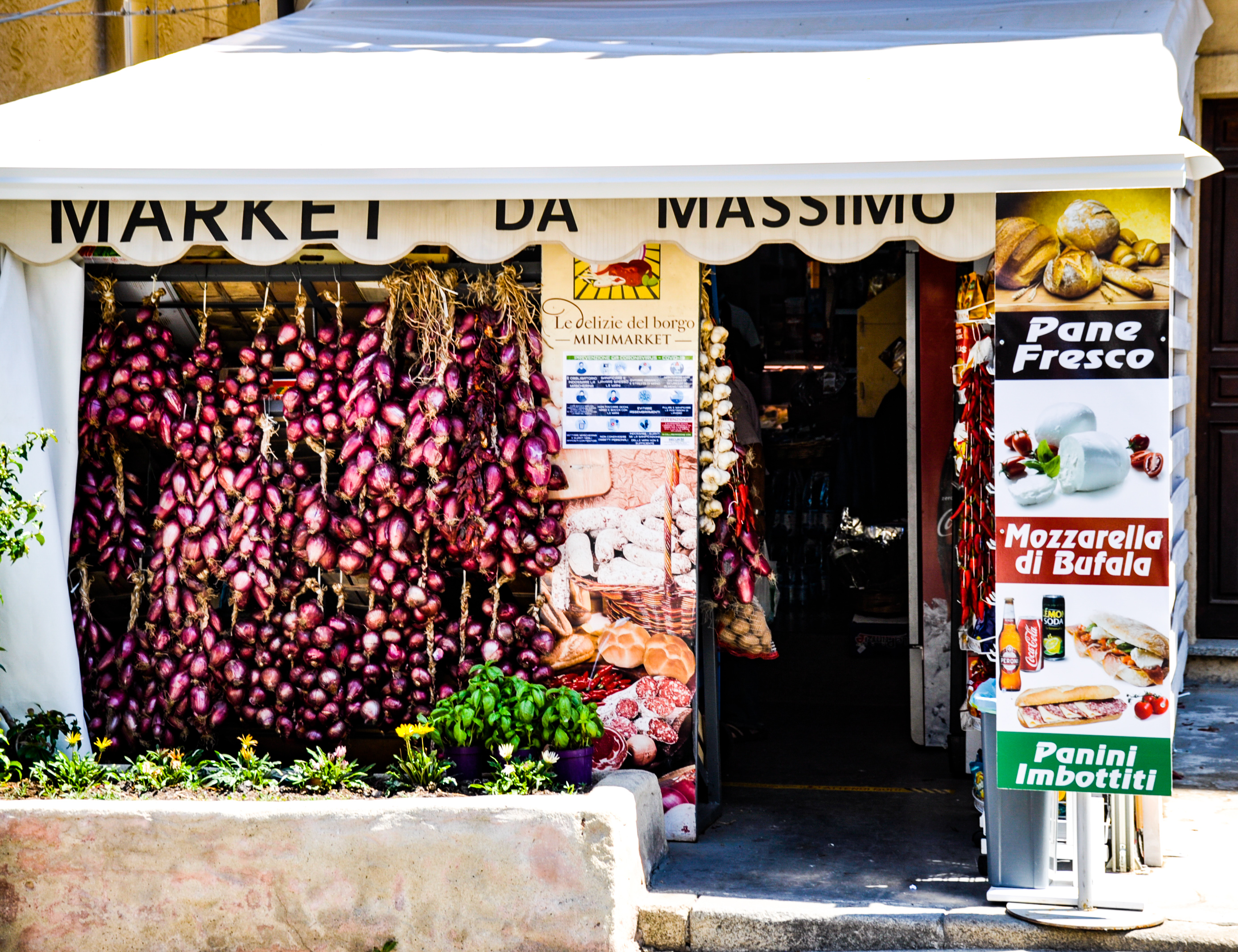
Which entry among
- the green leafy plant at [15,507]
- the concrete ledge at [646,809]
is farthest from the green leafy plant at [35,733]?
the concrete ledge at [646,809]

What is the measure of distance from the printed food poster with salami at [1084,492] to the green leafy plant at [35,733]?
3656 mm

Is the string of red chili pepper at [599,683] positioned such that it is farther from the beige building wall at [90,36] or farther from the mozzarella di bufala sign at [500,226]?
the beige building wall at [90,36]

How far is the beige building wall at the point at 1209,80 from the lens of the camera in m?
6.67

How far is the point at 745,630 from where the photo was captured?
5637 millimetres

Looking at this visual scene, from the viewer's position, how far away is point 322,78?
5340 mm

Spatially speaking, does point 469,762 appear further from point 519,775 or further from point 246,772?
point 246,772

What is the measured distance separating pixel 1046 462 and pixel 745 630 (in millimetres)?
1888

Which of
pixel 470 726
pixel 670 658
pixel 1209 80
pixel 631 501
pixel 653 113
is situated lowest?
pixel 470 726

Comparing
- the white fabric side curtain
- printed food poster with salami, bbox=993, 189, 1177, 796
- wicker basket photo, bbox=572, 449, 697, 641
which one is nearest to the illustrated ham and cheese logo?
printed food poster with salami, bbox=993, 189, 1177, 796

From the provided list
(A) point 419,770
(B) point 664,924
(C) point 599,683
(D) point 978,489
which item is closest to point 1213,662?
(D) point 978,489

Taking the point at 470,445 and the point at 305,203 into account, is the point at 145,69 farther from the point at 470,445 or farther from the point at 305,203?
the point at 470,445

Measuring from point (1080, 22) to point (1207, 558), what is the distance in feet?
10.5

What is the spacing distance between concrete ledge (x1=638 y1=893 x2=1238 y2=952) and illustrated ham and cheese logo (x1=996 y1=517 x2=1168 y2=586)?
1161 mm

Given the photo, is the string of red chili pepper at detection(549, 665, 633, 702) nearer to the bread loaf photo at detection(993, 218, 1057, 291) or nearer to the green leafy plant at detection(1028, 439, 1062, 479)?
the green leafy plant at detection(1028, 439, 1062, 479)
